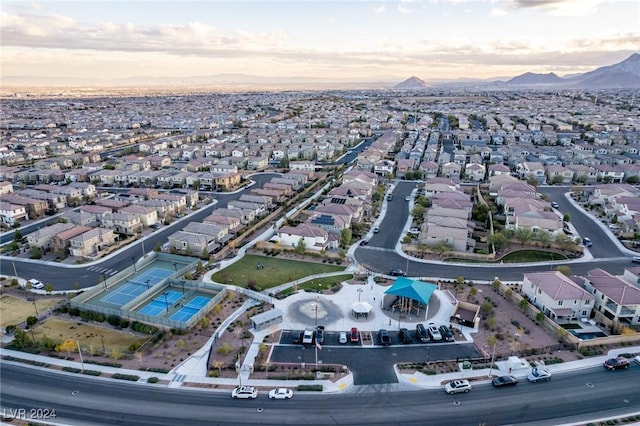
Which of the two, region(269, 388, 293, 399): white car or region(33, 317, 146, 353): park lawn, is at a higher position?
region(269, 388, 293, 399): white car

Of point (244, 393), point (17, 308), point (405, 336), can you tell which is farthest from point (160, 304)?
point (405, 336)

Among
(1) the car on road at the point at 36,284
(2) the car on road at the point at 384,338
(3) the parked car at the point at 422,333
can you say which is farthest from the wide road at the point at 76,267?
(3) the parked car at the point at 422,333

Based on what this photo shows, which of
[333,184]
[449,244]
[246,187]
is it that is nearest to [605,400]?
[449,244]

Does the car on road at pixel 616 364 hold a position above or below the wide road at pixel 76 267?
above

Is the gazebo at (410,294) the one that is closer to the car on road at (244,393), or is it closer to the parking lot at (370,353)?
the parking lot at (370,353)

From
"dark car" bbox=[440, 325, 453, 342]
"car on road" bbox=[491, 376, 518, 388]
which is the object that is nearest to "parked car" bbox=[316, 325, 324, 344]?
"dark car" bbox=[440, 325, 453, 342]

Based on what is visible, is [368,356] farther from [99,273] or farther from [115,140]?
[115,140]

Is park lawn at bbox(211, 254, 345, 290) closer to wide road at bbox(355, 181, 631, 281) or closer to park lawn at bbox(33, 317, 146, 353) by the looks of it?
wide road at bbox(355, 181, 631, 281)
